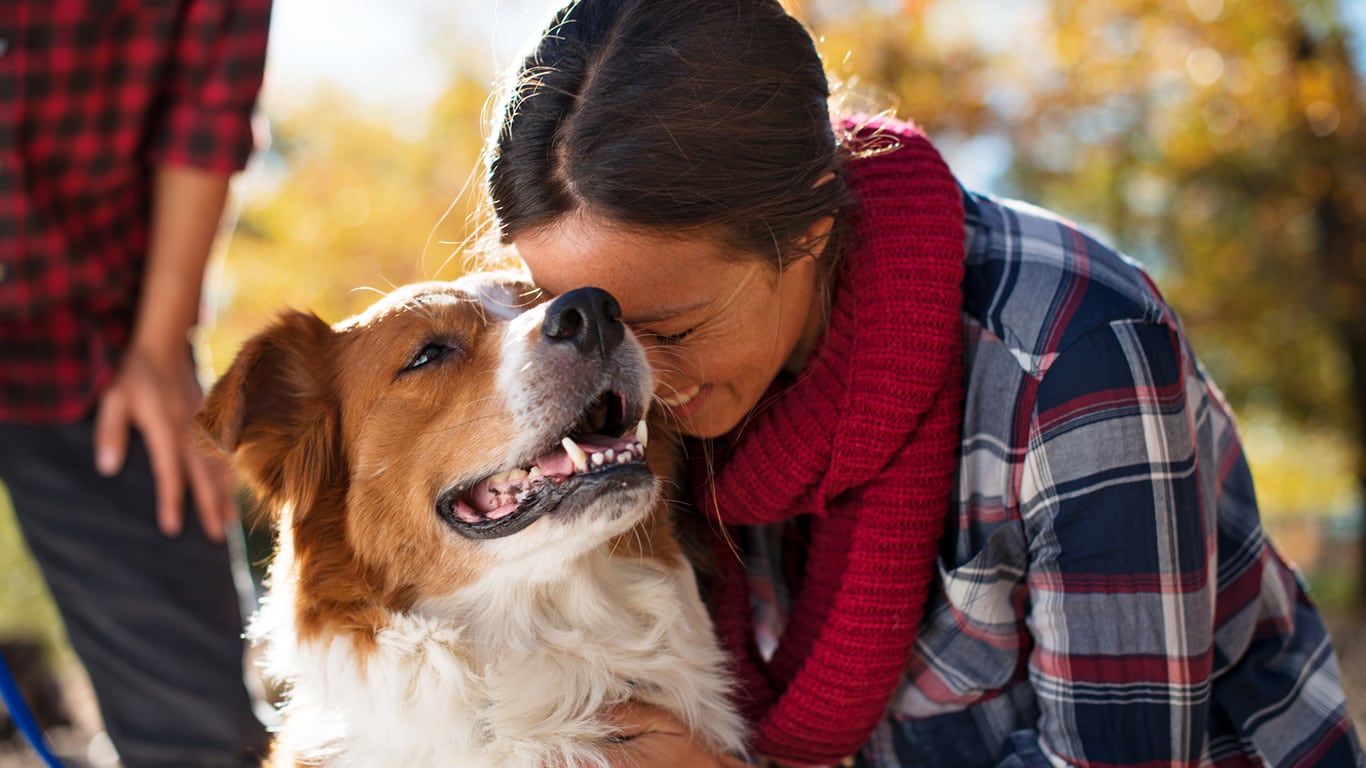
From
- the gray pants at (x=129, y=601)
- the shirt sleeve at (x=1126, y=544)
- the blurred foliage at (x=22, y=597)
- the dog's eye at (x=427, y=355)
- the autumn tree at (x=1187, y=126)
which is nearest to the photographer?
the shirt sleeve at (x=1126, y=544)

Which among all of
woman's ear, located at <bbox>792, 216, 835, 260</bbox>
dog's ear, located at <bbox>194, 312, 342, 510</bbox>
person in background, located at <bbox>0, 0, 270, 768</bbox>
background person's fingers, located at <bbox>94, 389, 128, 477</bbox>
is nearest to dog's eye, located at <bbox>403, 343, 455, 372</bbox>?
dog's ear, located at <bbox>194, 312, 342, 510</bbox>

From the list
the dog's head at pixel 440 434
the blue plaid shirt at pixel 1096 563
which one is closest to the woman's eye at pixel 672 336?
the dog's head at pixel 440 434

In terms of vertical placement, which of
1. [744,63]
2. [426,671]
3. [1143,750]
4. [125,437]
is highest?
[744,63]

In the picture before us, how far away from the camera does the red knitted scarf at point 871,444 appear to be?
220 centimetres

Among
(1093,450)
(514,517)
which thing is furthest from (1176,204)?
(514,517)

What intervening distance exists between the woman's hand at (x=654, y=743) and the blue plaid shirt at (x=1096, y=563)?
1.79 feet

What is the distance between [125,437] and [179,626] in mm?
542

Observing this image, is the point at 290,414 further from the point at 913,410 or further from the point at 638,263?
the point at 913,410

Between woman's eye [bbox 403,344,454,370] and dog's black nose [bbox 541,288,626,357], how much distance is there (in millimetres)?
365

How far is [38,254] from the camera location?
9.52 ft

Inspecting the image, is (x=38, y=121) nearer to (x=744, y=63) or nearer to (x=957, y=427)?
(x=744, y=63)

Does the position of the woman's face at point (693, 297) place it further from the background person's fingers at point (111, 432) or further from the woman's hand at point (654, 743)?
the background person's fingers at point (111, 432)

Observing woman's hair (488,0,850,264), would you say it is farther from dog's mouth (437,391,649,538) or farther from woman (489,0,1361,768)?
dog's mouth (437,391,649,538)

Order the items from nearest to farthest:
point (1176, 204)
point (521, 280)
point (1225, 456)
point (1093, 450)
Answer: point (1093, 450), point (1225, 456), point (521, 280), point (1176, 204)
